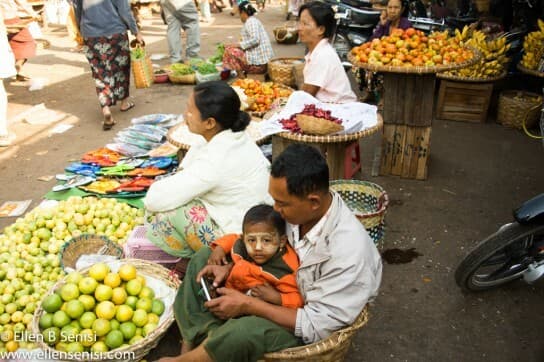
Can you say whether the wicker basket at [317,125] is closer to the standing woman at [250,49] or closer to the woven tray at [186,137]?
the woven tray at [186,137]

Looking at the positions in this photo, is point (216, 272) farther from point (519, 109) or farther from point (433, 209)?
point (519, 109)

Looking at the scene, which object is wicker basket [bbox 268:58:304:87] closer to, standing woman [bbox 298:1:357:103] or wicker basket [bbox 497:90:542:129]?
standing woman [bbox 298:1:357:103]

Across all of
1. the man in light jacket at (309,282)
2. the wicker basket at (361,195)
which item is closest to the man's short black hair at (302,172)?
the man in light jacket at (309,282)

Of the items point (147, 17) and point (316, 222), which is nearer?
point (316, 222)

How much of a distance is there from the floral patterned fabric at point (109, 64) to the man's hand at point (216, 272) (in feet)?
14.7

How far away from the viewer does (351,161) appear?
4.55 metres

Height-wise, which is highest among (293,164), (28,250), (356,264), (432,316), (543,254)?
(293,164)

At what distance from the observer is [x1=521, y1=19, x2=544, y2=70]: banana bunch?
5355 mm

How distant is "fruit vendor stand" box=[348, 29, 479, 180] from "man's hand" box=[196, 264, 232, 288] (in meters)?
2.45

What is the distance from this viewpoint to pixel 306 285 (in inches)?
79.4

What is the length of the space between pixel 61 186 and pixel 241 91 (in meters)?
2.15

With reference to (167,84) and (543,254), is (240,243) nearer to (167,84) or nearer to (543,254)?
(543,254)

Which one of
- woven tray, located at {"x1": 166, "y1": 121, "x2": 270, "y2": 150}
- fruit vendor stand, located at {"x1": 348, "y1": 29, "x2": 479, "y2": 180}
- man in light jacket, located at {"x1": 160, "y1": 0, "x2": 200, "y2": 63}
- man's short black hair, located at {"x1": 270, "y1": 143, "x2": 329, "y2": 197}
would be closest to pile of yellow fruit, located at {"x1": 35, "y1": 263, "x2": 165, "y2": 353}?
man's short black hair, located at {"x1": 270, "y1": 143, "x2": 329, "y2": 197}

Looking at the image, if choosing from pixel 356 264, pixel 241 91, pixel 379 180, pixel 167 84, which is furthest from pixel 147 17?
pixel 356 264
